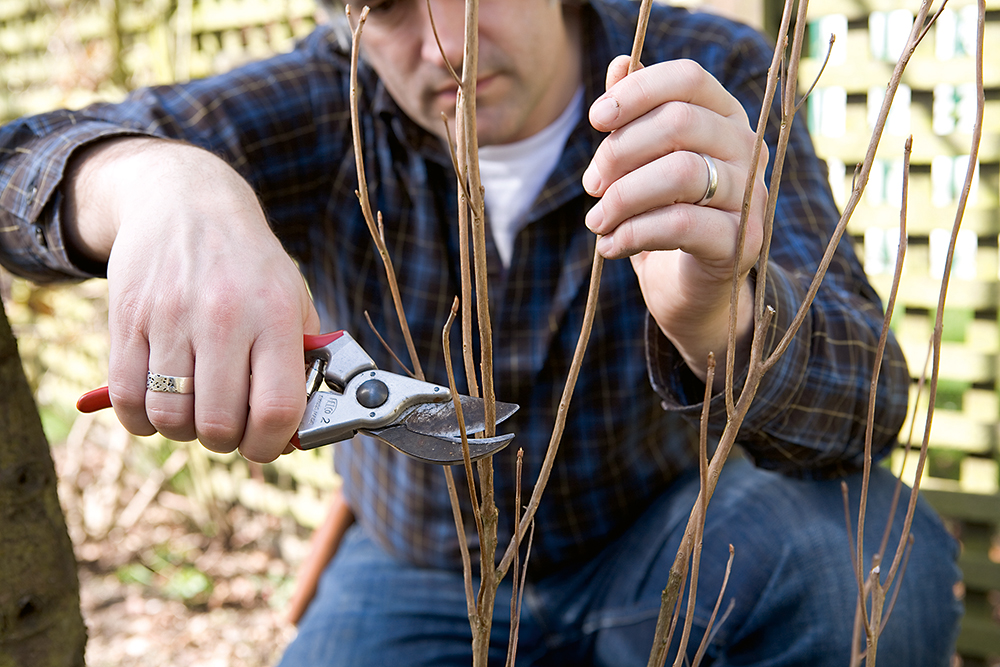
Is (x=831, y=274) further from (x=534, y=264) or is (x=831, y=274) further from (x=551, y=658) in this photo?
(x=551, y=658)

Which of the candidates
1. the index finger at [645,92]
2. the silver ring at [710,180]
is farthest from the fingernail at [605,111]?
the silver ring at [710,180]

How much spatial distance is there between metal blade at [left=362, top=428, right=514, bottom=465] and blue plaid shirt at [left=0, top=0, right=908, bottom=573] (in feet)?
2.49

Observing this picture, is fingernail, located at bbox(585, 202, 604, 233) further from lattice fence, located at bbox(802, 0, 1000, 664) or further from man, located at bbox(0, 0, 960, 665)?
lattice fence, located at bbox(802, 0, 1000, 664)

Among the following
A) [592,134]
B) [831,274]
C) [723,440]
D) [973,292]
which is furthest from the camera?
[973,292]

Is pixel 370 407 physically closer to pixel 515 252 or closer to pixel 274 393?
pixel 274 393

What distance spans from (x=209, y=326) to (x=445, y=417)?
Answer: 9.8 inches

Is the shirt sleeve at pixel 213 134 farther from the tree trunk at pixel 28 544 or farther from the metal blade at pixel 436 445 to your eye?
the metal blade at pixel 436 445

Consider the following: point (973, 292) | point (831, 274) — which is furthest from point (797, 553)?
point (973, 292)

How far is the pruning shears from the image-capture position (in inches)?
29.4

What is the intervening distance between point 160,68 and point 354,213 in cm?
199

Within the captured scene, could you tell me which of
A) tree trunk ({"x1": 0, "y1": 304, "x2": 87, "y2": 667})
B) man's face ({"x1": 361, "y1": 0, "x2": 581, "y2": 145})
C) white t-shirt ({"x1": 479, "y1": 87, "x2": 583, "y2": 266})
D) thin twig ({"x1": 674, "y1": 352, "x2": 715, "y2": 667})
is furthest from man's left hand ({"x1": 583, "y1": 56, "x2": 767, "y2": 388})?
white t-shirt ({"x1": 479, "y1": 87, "x2": 583, "y2": 266})

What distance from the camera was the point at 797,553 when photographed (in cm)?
135

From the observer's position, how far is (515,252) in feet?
5.13

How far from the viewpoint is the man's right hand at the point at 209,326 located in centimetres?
71
